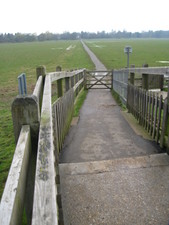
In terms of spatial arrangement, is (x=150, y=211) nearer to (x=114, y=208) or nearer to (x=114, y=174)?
(x=114, y=208)

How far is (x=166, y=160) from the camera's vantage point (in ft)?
12.3

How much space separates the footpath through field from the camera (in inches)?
101

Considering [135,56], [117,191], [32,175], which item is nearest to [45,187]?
[32,175]

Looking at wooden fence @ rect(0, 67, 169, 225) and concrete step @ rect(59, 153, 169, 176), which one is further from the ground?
wooden fence @ rect(0, 67, 169, 225)

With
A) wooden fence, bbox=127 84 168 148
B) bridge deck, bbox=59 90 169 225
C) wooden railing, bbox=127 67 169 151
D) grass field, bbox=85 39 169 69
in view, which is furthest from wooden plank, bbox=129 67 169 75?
grass field, bbox=85 39 169 69

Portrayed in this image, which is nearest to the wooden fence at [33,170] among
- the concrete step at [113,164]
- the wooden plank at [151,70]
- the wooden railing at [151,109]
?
the concrete step at [113,164]

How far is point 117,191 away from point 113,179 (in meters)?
0.30

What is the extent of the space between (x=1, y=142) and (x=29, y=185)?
13.5ft

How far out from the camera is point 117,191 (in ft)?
9.76

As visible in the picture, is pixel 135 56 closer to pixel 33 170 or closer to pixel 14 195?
pixel 33 170

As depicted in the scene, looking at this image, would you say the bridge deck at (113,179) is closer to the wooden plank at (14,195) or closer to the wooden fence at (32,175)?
the wooden fence at (32,175)

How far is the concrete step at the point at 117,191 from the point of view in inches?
99.6

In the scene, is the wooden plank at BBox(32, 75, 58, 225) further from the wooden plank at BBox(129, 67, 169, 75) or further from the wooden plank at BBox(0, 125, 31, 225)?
the wooden plank at BBox(129, 67, 169, 75)

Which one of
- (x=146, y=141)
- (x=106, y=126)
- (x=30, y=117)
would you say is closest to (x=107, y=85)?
(x=106, y=126)
